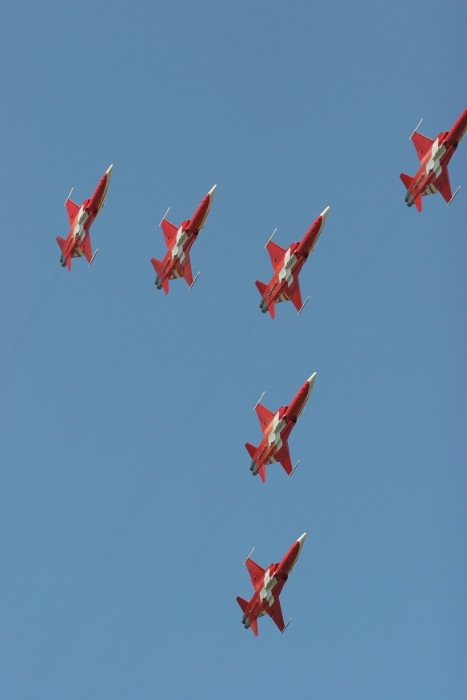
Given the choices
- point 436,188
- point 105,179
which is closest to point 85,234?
point 105,179

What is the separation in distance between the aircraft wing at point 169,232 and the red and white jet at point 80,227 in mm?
3649

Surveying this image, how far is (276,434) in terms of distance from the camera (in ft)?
394

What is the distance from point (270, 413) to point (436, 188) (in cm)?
1547

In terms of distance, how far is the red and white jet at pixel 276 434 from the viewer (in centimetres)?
11888

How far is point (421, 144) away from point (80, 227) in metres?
19.5

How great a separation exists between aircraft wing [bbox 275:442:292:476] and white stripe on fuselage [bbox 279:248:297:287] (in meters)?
9.15

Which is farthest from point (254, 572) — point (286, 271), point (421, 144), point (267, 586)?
point (421, 144)

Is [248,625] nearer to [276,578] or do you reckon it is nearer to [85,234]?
[276,578]

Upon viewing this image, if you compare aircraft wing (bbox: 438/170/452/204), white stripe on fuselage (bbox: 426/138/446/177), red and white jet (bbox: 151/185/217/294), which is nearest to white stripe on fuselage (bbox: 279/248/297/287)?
red and white jet (bbox: 151/185/217/294)

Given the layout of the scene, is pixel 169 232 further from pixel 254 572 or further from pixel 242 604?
pixel 242 604

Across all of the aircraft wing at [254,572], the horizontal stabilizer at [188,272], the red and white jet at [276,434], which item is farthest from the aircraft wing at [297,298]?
the aircraft wing at [254,572]

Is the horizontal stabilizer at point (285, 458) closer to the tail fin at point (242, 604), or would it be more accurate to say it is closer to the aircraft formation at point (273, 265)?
the aircraft formation at point (273, 265)

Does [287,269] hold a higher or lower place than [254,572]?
higher

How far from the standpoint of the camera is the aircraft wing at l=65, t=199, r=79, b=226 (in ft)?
400
